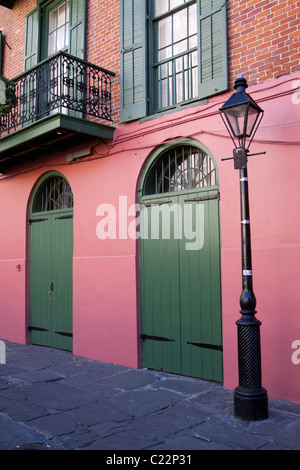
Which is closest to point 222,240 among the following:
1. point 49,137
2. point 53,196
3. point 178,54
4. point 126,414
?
point 126,414

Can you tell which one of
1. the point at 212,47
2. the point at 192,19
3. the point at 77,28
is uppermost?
the point at 77,28

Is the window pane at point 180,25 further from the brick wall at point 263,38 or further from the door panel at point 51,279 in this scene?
the door panel at point 51,279

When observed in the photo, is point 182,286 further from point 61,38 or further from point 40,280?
point 61,38

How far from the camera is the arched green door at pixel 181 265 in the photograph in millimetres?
5715

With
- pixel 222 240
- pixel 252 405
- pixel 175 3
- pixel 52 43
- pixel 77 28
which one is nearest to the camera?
pixel 252 405

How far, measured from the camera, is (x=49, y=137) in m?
7.38

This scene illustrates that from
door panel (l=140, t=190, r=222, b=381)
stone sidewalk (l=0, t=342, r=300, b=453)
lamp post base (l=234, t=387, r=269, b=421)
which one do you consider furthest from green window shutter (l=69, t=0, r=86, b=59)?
lamp post base (l=234, t=387, r=269, b=421)

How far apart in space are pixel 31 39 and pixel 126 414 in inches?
324

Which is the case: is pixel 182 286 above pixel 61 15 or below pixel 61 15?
below

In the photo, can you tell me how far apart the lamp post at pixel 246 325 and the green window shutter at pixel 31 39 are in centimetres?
614

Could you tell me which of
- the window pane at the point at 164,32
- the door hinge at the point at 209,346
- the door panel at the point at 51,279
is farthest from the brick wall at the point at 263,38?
the door panel at the point at 51,279

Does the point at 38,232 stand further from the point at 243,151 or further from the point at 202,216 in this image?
the point at 243,151

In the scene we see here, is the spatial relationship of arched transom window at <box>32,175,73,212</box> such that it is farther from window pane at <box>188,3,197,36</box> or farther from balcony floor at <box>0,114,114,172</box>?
window pane at <box>188,3,197,36</box>

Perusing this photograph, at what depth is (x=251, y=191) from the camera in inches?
207
